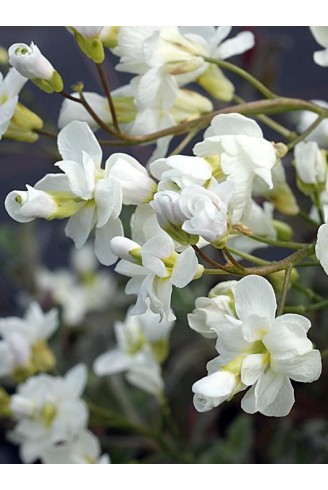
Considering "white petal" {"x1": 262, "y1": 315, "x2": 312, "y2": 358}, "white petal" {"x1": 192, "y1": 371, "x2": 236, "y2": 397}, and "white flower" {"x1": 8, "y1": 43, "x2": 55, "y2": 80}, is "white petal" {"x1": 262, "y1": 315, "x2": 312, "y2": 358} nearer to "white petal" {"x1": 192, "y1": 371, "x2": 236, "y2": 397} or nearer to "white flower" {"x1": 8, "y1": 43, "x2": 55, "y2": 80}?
"white petal" {"x1": 192, "y1": 371, "x2": 236, "y2": 397}

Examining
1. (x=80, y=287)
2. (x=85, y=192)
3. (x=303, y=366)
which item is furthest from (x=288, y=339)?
(x=80, y=287)

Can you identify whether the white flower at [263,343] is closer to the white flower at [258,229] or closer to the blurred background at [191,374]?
the white flower at [258,229]

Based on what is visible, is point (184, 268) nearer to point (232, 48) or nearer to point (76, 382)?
point (232, 48)

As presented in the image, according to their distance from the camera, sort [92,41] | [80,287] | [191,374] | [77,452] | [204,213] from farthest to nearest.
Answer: [80,287] → [191,374] → [77,452] → [92,41] → [204,213]

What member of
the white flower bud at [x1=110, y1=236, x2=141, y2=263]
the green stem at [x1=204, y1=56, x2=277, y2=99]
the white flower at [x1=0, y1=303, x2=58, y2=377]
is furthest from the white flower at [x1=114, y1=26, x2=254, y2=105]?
the white flower at [x1=0, y1=303, x2=58, y2=377]

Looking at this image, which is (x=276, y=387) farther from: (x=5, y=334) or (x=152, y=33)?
(x=5, y=334)

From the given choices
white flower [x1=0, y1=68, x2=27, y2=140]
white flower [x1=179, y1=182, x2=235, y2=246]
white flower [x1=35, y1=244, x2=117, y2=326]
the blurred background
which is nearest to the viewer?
white flower [x1=179, y1=182, x2=235, y2=246]
